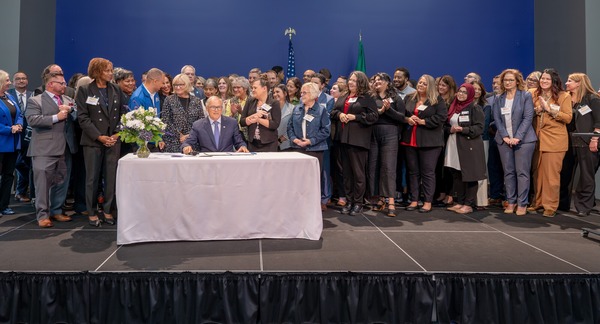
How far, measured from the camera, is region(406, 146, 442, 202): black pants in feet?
17.4

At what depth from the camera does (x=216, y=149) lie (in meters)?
4.49

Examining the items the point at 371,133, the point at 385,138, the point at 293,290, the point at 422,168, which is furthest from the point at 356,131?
the point at 293,290

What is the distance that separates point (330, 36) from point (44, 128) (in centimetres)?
563

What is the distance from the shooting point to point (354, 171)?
5.20m

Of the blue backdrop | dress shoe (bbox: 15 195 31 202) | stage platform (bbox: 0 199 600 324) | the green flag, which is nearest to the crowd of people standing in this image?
dress shoe (bbox: 15 195 31 202)

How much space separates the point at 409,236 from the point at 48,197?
352cm

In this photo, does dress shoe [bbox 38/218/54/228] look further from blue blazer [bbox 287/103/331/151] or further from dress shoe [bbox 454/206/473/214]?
dress shoe [bbox 454/206/473/214]

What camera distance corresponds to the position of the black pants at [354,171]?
5168 millimetres

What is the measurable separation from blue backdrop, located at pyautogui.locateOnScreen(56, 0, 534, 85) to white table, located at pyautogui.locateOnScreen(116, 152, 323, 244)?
506 centimetres

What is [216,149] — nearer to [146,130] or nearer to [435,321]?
[146,130]

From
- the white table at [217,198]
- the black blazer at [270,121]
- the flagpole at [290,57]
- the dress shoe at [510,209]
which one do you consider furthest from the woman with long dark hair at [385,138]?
the flagpole at [290,57]

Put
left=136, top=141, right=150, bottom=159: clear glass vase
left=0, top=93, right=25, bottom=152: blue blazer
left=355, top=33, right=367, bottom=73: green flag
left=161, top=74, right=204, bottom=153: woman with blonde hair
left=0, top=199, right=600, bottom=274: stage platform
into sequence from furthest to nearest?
1. left=355, top=33, right=367, bottom=73: green flag
2. left=0, top=93, right=25, bottom=152: blue blazer
3. left=161, top=74, right=204, bottom=153: woman with blonde hair
4. left=136, top=141, right=150, bottom=159: clear glass vase
5. left=0, top=199, right=600, bottom=274: stage platform

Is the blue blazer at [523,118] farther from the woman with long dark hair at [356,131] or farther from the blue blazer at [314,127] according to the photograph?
the blue blazer at [314,127]

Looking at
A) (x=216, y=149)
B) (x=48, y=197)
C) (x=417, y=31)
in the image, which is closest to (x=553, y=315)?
(x=216, y=149)
